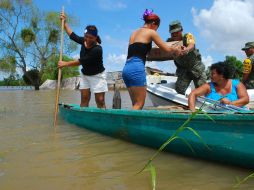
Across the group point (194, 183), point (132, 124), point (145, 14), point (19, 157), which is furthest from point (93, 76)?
point (194, 183)

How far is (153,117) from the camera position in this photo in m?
3.51

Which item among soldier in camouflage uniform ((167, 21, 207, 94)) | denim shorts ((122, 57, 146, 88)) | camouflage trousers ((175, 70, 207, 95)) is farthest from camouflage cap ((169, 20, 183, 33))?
denim shorts ((122, 57, 146, 88))

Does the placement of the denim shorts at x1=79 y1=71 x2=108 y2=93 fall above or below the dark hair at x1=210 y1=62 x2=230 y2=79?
below

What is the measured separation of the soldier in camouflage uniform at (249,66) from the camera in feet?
20.5

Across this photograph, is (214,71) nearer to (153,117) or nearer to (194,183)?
(153,117)

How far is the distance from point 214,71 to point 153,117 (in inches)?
42.8

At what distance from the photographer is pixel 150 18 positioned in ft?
14.4

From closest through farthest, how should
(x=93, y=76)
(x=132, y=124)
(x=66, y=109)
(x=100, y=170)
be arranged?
(x=100, y=170) < (x=132, y=124) < (x=93, y=76) < (x=66, y=109)

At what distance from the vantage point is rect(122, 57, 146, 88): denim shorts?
14.7 ft

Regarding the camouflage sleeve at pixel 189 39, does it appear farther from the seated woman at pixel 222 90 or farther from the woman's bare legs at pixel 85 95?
the woman's bare legs at pixel 85 95

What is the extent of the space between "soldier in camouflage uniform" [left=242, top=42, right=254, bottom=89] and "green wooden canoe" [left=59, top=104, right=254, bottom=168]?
2988mm

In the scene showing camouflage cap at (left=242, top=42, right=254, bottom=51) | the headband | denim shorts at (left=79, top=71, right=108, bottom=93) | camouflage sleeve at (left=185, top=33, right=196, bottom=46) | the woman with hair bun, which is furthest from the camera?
camouflage cap at (left=242, top=42, right=254, bottom=51)

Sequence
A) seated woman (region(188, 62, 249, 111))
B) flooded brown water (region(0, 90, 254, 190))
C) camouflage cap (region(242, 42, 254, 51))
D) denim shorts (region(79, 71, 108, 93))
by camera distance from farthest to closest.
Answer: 1. camouflage cap (region(242, 42, 254, 51))
2. denim shorts (region(79, 71, 108, 93))
3. seated woman (region(188, 62, 249, 111))
4. flooded brown water (region(0, 90, 254, 190))

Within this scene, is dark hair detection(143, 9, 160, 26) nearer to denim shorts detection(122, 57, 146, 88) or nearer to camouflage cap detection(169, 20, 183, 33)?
denim shorts detection(122, 57, 146, 88)
